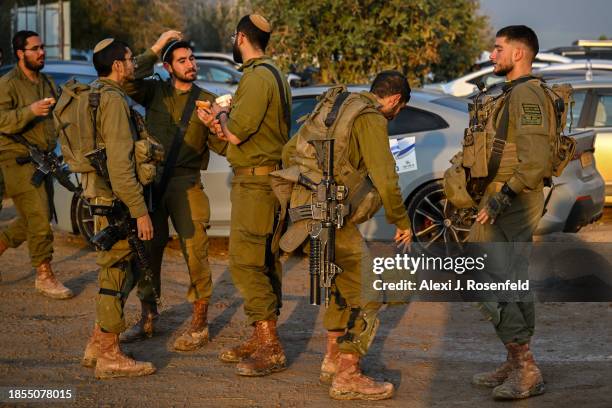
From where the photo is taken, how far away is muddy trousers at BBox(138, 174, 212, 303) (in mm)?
6746

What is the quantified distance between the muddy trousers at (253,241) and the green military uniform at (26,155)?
2537mm

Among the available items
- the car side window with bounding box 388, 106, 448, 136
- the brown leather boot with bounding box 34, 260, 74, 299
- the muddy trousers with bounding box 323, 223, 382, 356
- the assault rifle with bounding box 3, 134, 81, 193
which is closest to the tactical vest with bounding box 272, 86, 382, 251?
the muddy trousers with bounding box 323, 223, 382, 356

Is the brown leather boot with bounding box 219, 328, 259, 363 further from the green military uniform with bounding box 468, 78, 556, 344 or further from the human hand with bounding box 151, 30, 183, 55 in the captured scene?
the human hand with bounding box 151, 30, 183, 55

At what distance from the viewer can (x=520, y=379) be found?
5.60 metres

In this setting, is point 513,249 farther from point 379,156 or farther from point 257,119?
point 257,119

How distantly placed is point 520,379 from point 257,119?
2120mm

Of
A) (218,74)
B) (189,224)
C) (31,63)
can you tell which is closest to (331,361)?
(189,224)

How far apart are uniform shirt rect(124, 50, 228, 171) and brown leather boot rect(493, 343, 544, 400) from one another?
2.44 meters

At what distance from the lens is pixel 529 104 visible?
17.6ft

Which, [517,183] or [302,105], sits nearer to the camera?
[517,183]

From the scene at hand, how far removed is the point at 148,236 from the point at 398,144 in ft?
12.1

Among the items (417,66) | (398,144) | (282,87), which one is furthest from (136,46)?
(282,87)

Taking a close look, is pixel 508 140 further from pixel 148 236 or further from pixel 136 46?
pixel 136 46

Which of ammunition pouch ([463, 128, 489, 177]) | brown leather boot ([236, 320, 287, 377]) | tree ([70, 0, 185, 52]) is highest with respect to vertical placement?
ammunition pouch ([463, 128, 489, 177])
